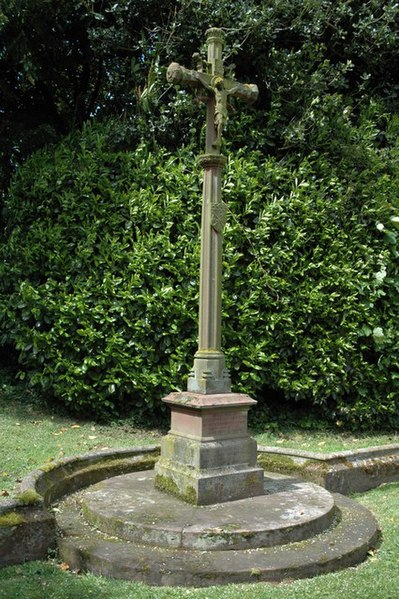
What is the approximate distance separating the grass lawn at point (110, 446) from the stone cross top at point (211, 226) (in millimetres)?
1930

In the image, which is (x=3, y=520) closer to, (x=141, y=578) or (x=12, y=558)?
(x=12, y=558)

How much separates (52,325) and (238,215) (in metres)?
3.25

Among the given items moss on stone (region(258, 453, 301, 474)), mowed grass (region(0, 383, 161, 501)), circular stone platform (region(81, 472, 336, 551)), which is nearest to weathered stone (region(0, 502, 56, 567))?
circular stone platform (region(81, 472, 336, 551))

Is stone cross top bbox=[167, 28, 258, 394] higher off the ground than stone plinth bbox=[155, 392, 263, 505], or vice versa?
stone cross top bbox=[167, 28, 258, 394]

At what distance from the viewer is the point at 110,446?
8094mm

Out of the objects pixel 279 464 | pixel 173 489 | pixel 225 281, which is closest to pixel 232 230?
pixel 225 281

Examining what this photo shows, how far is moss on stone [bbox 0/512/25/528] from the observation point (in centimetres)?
449

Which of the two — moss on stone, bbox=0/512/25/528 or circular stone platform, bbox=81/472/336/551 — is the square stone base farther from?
moss on stone, bbox=0/512/25/528

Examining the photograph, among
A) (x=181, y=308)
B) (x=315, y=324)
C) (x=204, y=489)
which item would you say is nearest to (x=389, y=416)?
(x=315, y=324)

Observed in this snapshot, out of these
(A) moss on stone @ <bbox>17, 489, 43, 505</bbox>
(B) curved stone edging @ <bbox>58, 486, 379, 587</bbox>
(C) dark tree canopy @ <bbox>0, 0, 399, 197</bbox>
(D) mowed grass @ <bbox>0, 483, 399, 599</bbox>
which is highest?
(C) dark tree canopy @ <bbox>0, 0, 399, 197</bbox>

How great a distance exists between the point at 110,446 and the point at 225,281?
9.16 feet

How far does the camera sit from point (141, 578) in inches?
169

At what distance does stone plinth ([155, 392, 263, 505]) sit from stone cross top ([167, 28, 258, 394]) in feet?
0.61

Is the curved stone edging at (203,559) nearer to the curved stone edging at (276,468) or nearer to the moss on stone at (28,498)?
the moss on stone at (28,498)
